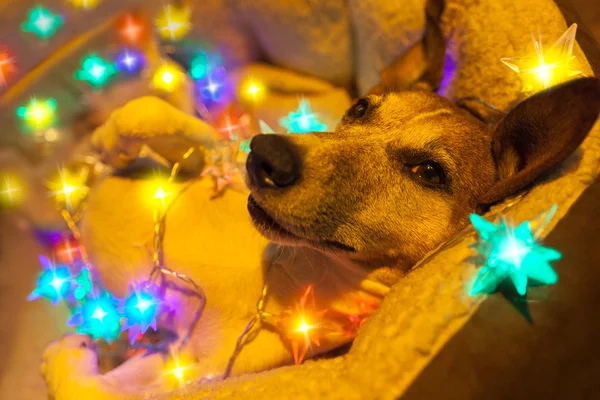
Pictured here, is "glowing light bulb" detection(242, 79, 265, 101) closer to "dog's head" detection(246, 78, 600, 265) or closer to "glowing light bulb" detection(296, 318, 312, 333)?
"dog's head" detection(246, 78, 600, 265)

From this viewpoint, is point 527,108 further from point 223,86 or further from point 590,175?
point 223,86

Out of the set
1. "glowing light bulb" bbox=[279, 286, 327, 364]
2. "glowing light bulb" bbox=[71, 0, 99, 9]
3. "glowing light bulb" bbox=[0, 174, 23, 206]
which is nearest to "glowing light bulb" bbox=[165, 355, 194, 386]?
"glowing light bulb" bbox=[279, 286, 327, 364]

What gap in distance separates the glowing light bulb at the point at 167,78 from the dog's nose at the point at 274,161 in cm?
106

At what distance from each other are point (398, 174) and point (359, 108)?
1.02 ft

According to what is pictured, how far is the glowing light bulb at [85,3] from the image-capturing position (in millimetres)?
1735

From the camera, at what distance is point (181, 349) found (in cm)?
137

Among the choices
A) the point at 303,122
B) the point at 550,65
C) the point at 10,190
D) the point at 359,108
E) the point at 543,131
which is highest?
the point at 303,122

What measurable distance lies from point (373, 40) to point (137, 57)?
1073mm

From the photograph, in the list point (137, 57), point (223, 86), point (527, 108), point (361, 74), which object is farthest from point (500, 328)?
point (137, 57)

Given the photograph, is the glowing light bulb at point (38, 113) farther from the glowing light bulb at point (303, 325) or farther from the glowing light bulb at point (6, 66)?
the glowing light bulb at point (303, 325)

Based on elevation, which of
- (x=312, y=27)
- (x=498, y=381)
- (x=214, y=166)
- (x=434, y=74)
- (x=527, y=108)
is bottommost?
(x=498, y=381)

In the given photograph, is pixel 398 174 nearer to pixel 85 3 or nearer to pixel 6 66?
pixel 85 3

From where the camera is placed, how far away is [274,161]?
90cm

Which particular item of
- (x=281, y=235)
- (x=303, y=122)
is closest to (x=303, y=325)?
(x=281, y=235)
